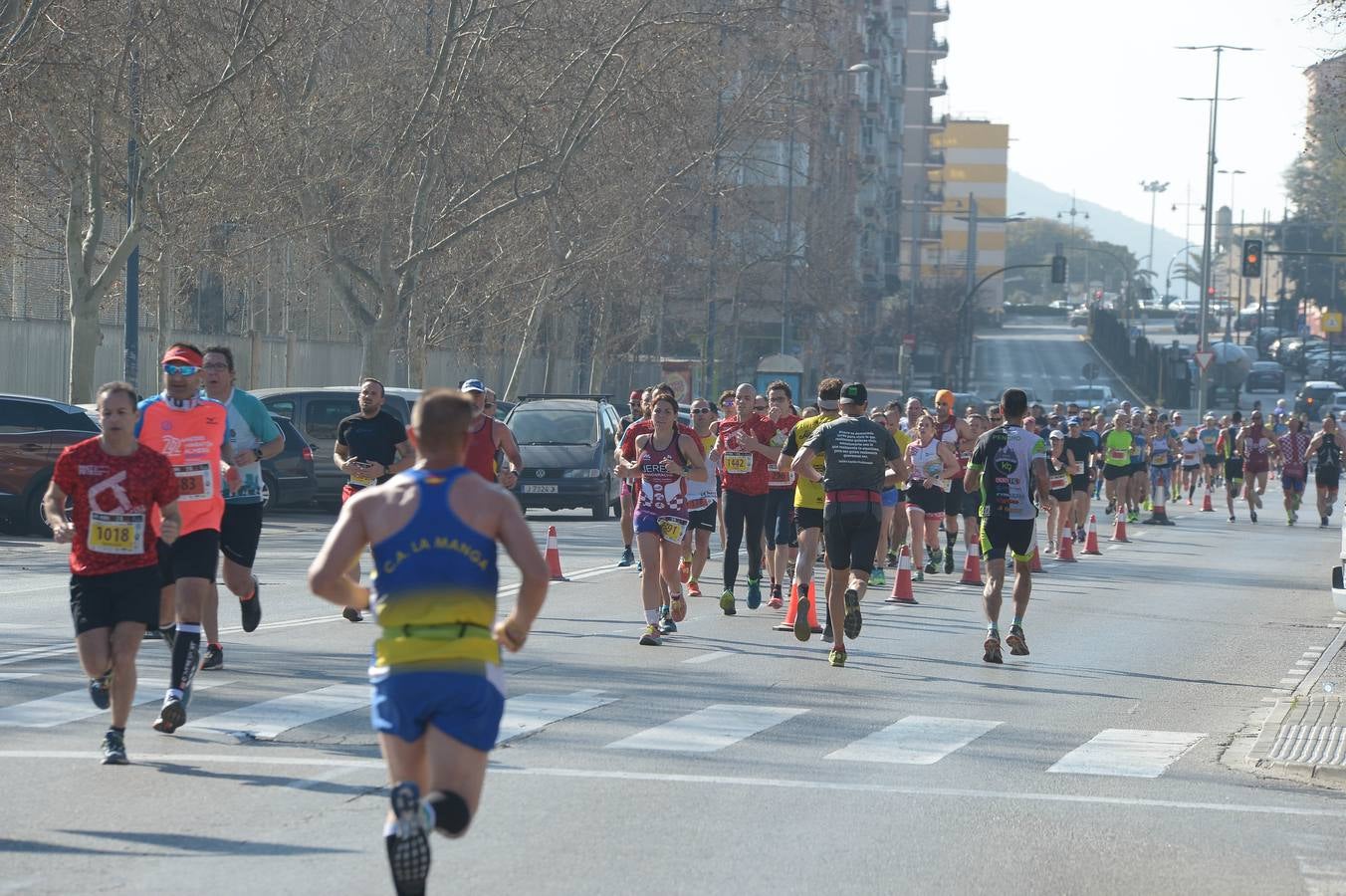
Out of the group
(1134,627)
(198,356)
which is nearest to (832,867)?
(198,356)

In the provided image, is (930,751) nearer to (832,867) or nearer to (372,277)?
(832,867)

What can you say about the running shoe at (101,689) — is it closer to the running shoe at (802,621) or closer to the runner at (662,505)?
the runner at (662,505)

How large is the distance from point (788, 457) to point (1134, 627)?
14.5ft

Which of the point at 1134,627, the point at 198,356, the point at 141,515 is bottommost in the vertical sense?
the point at 1134,627

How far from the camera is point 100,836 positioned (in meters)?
7.48

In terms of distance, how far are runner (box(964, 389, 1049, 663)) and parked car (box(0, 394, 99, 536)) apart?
12.3m

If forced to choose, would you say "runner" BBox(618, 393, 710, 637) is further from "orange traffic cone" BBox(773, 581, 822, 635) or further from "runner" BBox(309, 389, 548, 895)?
"runner" BBox(309, 389, 548, 895)

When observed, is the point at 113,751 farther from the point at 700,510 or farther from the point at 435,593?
the point at 700,510

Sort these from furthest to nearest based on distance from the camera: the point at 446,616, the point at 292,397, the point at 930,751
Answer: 1. the point at 292,397
2. the point at 930,751
3. the point at 446,616

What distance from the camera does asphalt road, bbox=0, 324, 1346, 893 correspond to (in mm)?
7230

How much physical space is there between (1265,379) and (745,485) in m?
90.9

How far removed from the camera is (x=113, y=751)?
29.3ft

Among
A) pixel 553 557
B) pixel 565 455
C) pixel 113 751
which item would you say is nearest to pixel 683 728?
pixel 113 751

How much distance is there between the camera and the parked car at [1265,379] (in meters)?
103
